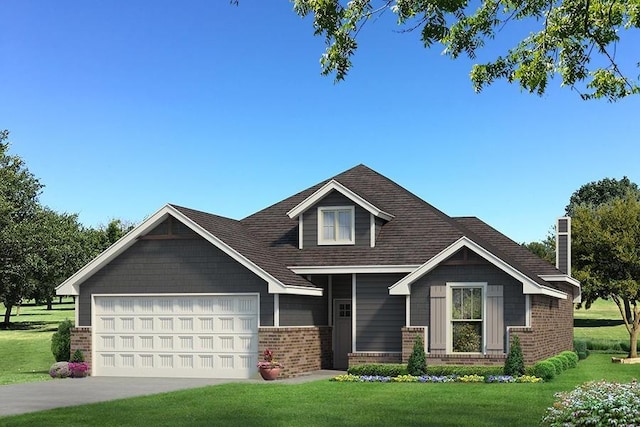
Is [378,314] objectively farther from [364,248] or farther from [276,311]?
[276,311]

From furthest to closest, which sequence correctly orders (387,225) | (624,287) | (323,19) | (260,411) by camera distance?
1. (624,287)
2. (387,225)
3. (260,411)
4. (323,19)

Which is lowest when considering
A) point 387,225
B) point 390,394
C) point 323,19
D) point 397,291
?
point 390,394

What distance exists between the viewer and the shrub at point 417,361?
25.8 m

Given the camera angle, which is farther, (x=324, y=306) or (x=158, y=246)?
(x=324, y=306)

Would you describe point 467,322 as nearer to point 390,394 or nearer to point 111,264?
point 390,394

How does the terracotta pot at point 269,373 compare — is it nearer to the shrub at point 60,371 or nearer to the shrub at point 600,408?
the shrub at point 60,371

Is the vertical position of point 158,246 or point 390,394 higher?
point 158,246

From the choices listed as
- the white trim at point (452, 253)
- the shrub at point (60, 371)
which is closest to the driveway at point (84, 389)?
the shrub at point (60, 371)

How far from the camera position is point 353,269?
28391 millimetres

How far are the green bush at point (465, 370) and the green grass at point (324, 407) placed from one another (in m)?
1.51

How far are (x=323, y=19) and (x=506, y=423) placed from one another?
8.13 metres

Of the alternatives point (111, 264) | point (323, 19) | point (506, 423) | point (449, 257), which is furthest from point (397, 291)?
point (323, 19)

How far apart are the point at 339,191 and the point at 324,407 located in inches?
473

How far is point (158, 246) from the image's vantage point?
28094 millimetres
